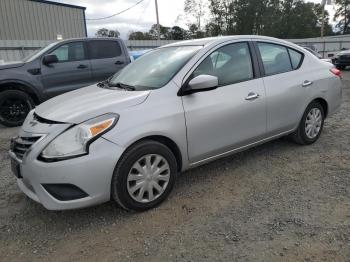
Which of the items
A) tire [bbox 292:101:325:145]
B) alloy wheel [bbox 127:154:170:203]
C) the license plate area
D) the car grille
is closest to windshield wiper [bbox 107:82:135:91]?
alloy wheel [bbox 127:154:170:203]

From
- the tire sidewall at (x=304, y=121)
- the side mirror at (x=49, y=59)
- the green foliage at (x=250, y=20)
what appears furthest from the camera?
the green foliage at (x=250, y=20)

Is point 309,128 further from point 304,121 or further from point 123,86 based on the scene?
point 123,86

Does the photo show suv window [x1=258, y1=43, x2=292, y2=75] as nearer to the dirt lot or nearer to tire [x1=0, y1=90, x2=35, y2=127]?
the dirt lot

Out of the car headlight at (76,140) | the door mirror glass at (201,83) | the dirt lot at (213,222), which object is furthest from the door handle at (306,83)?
the car headlight at (76,140)

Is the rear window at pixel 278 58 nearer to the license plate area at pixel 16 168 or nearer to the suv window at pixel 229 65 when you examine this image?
the suv window at pixel 229 65

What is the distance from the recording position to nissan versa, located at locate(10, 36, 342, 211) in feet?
9.66

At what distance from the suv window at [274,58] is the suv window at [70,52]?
4829 millimetres

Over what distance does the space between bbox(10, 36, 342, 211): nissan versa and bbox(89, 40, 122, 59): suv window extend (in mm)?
3887

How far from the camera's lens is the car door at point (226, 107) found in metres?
3.57

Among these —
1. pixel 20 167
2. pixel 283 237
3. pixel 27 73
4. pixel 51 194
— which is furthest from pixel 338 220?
pixel 27 73

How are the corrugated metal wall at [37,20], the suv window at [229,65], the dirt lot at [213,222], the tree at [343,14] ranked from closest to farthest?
the dirt lot at [213,222]
the suv window at [229,65]
the corrugated metal wall at [37,20]
the tree at [343,14]

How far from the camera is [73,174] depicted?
2.86 m

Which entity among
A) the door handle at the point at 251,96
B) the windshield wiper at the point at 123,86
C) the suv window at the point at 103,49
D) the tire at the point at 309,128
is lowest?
the tire at the point at 309,128

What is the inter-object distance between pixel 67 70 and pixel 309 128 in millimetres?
5212
